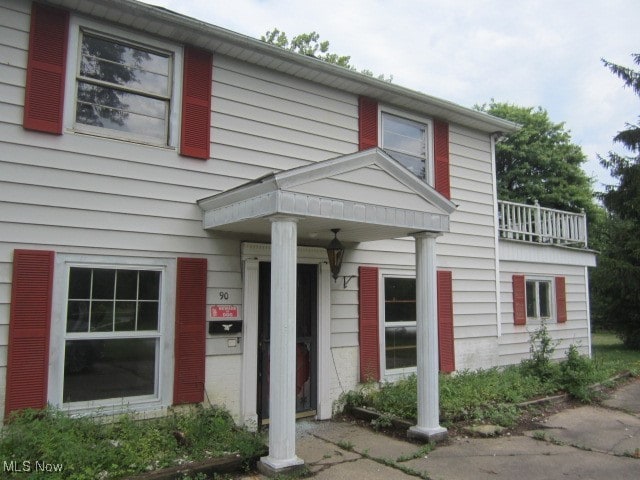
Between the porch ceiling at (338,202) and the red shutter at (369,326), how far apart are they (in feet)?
3.70

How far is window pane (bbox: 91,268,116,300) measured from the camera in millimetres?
5207

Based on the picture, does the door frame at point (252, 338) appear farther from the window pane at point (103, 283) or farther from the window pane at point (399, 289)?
the window pane at point (399, 289)

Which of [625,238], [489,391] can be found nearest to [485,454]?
[489,391]

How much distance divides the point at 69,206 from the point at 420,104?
17.4 feet

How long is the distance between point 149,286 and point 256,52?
312cm

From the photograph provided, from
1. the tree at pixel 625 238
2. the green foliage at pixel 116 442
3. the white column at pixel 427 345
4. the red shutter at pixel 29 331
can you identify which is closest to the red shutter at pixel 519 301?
the white column at pixel 427 345

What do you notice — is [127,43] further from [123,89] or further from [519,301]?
[519,301]

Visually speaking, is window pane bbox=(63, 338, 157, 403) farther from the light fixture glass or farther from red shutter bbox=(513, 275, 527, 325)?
red shutter bbox=(513, 275, 527, 325)

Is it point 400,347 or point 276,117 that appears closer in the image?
point 276,117

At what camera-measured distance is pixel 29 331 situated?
15.5ft

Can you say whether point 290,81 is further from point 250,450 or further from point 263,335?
point 250,450

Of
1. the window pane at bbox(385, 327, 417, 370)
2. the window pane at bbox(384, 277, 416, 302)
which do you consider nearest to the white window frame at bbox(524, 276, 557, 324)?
the window pane at bbox(384, 277, 416, 302)

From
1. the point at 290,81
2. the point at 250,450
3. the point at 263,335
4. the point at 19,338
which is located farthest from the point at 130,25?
the point at 250,450

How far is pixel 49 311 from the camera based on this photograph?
4.87 m
